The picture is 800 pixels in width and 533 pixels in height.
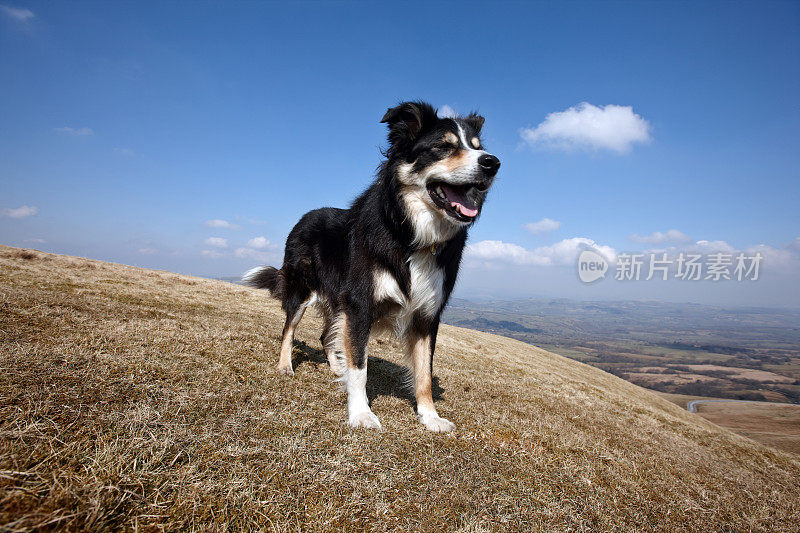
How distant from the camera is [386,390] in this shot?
5797mm

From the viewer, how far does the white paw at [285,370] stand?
5354mm

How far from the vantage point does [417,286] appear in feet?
14.9

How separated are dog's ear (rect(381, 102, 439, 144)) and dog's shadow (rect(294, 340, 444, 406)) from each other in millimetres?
3427

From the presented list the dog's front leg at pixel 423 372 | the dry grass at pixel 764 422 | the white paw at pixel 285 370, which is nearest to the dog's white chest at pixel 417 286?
the dog's front leg at pixel 423 372

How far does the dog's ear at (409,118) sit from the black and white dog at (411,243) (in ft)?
0.04

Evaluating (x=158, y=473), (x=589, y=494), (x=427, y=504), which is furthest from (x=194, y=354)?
(x=589, y=494)

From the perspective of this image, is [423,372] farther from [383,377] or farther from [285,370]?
[285,370]

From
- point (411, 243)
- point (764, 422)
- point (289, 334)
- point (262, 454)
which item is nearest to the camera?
point (262, 454)

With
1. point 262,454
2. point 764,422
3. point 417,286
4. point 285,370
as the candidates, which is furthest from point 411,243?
point 764,422

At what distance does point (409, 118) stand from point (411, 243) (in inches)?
67.0

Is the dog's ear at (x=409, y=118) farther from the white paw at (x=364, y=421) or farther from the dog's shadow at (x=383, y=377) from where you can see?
the white paw at (x=364, y=421)

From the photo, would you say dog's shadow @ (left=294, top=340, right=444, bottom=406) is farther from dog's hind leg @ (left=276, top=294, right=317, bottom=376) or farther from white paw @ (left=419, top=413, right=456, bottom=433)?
white paw @ (left=419, top=413, right=456, bottom=433)

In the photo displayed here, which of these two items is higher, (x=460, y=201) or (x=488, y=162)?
(x=488, y=162)

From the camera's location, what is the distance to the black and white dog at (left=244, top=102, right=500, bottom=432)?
4348 mm
